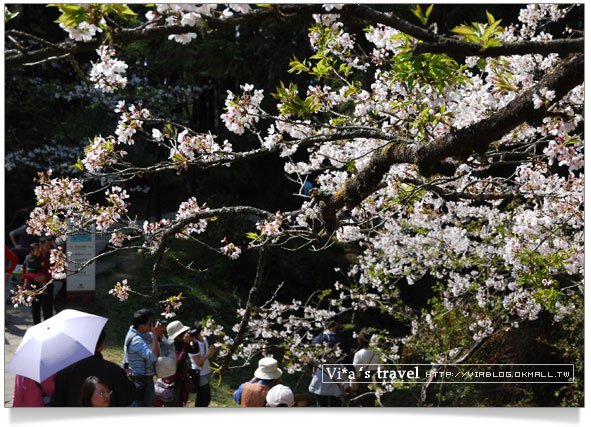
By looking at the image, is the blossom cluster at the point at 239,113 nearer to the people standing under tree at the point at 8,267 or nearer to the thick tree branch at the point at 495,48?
the thick tree branch at the point at 495,48

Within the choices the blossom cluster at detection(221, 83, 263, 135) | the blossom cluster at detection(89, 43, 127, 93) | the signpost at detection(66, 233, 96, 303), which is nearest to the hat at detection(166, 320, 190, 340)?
the signpost at detection(66, 233, 96, 303)

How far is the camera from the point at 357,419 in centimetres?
255

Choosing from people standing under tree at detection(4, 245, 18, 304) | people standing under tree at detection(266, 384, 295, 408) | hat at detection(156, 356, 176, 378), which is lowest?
people standing under tree at detection(266, 384, 295, 408)

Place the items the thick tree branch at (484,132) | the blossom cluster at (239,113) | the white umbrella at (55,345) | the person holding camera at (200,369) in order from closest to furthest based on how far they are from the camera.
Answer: the thick tree branch at (484,132)
the blossom cluster at (239,113)
the white umbrella at (55,345)
the person holding camera at (200,369)

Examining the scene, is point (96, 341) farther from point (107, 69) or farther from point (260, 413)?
point (107, 69)

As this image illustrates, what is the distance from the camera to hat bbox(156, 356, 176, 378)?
2.86m

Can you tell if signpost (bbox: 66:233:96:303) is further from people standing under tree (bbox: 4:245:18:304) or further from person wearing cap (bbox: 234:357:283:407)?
person wearing cap (bbox: 234:357:283:407)

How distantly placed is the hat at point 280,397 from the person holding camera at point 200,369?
0.58 meters

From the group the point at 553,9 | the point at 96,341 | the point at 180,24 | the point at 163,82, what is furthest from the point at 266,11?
the point at 163,82

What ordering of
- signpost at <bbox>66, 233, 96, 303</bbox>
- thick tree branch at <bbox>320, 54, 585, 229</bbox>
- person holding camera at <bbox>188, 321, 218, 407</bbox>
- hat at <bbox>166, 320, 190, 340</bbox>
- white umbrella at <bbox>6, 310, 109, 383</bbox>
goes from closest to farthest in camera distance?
thick tree branch at <bbox>320, 54, 585, 229</bbox>, white umbrella at <bbox>6, 310, 109, 383</bbox>, hat at <bbox>166, 320, 190, 340</bbox>, person holding camera at <bbox>188, 321, 218, 407</bbox>, signpost at <bbox>66, 233, 96, 303</bbox>

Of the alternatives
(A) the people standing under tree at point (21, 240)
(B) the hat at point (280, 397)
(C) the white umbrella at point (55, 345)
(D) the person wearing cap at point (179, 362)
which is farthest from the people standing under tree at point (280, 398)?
(A) the people standing under tree at point (21, 240)

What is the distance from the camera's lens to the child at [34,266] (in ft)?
9.76

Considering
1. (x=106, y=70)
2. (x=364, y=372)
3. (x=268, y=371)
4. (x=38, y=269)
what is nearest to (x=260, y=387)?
(x=268, y=371)

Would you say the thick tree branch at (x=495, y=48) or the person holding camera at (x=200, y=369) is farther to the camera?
the person holding camera at (x=200, y=369)
